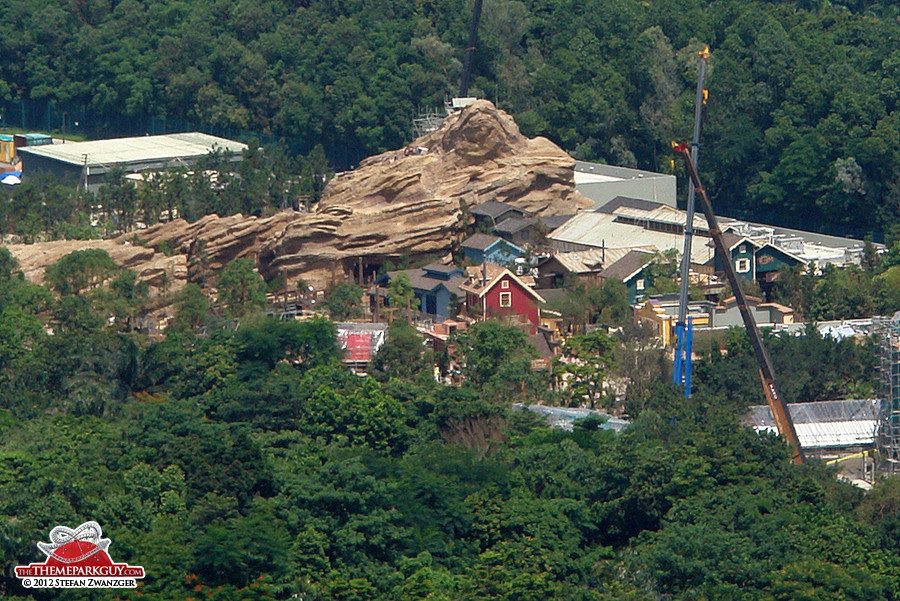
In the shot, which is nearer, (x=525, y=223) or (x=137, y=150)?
(x=525, y=223)

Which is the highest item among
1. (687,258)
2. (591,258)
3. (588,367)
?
(591,258)

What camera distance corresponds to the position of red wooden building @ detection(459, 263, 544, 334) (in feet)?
135

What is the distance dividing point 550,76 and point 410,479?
40741 mm

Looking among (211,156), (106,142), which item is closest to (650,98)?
(211,156)

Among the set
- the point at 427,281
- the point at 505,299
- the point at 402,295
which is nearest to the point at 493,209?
the point at 427,281

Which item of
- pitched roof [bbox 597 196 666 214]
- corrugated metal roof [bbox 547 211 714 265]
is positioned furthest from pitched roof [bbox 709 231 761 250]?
pitched roof [bbox 597 196 666 214]

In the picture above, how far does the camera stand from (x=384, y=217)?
46500 mm

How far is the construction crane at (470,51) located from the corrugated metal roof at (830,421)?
31868mm

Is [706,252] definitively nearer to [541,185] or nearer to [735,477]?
[541,185]

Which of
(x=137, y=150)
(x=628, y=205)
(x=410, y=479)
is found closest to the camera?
(x=410, y=479)

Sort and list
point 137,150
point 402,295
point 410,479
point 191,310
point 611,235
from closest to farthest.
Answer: point 410,479
point 191,310
point 402,295
point 611,235
point 137,150

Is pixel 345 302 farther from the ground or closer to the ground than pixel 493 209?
closer to the ground

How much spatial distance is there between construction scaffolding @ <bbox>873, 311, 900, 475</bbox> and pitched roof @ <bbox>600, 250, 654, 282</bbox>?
12401 mm

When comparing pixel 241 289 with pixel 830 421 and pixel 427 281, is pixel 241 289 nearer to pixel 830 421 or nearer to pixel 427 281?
pixel 427 281
